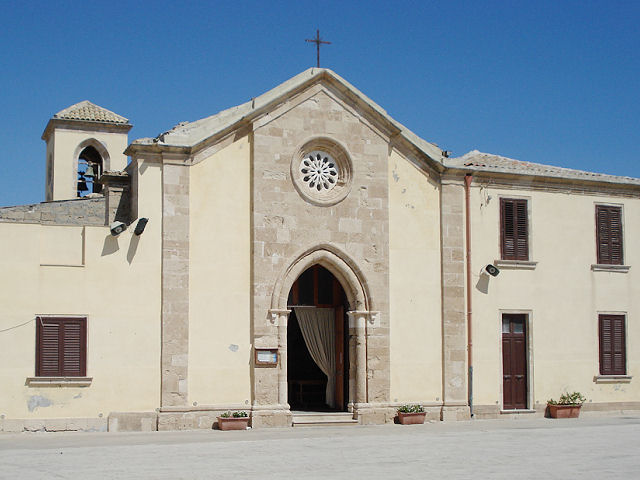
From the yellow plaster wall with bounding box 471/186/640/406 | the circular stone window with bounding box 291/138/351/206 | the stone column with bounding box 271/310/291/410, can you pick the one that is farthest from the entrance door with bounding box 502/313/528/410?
the stone column with bounding box 271/310/291/410

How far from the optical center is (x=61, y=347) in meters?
18.5

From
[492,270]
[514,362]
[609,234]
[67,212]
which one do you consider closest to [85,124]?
[67,212]

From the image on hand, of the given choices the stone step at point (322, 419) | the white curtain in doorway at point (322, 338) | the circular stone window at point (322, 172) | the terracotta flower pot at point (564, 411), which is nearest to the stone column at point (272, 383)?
the stone step at point (322, 419)

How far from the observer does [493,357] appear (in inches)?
878

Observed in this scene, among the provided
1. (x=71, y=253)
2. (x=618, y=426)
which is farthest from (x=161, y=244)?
(x=618, y=426)

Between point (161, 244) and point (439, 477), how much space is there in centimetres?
905

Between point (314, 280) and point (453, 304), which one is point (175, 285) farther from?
point (453, 304)

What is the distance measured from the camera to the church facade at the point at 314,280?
18.6 m

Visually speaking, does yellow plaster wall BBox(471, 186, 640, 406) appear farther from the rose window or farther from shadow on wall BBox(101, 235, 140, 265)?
shadow on wall BBox(101, 235, 140, 265)

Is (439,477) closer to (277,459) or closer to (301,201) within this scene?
(277,459)

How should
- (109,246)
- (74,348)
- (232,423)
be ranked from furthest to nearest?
1. (232,423)
2. (109,246)
3. (74,348)

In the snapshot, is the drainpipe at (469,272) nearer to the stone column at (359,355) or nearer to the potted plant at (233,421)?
the stone column at (359,355)

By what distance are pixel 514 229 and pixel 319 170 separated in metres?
5.53

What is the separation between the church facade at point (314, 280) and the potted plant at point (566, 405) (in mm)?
266
